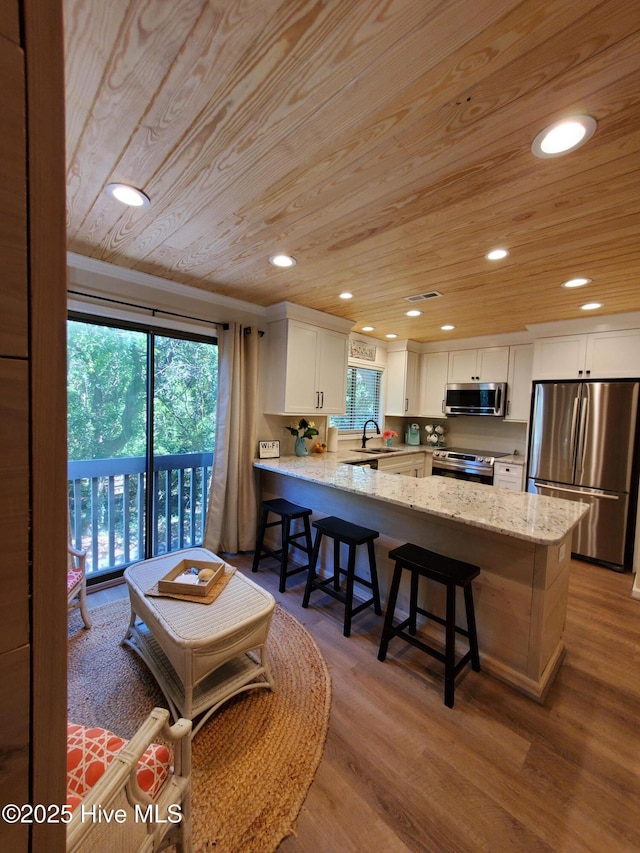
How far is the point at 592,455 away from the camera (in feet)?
11.4

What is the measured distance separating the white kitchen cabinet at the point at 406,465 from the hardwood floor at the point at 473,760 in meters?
2.33

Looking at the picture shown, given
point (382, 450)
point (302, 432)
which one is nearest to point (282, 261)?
point (302, 432)

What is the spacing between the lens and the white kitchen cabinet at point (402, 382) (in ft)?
16.3

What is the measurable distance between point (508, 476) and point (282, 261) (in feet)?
11.8

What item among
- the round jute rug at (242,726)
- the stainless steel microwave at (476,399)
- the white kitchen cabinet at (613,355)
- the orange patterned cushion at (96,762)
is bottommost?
the round jute rug at (242,726)

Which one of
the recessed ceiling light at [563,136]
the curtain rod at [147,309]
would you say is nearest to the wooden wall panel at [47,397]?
the recessed ceiling light at [563,136]

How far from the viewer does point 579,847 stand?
1.24 metres

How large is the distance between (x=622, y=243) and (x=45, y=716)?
291 centimetres

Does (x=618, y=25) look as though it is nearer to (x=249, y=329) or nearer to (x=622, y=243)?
(x=622, y=243)

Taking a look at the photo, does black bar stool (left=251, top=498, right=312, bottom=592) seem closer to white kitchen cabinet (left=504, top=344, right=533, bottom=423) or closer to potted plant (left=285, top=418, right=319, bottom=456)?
potted plant (left=285, top=418, right=319, bottom=456)

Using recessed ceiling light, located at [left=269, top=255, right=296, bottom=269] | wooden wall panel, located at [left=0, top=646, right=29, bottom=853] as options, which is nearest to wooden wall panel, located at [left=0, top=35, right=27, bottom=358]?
wooden wall panel, located at [left=0, top=646, right=29, bottom=853]

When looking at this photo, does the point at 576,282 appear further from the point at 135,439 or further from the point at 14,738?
the point at 135,439

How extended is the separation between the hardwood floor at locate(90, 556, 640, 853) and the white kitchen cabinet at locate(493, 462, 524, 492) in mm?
2042

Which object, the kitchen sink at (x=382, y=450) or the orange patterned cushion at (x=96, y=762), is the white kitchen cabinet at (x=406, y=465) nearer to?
the kitchen sink at (x=382, y=450)
